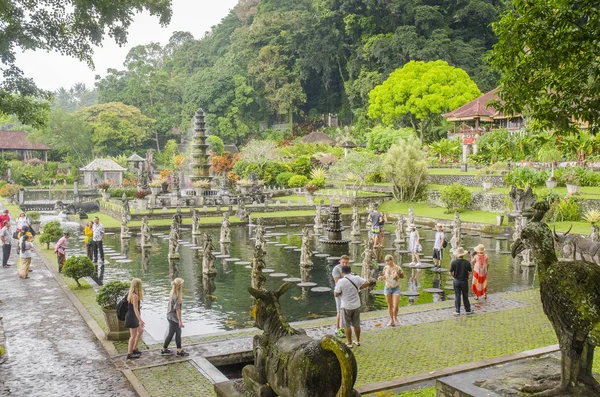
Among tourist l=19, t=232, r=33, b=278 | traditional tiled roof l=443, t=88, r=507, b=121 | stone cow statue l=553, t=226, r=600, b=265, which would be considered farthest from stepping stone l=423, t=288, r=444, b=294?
traditional tiled roof l=443, t=88, r=507, b=121

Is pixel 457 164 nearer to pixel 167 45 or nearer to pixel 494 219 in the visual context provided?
pixel 494 219

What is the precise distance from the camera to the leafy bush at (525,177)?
3219 cm

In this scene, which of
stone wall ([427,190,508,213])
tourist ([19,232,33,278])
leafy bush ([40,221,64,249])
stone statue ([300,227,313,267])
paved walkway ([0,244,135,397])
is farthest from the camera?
stone wall ([427,190,508,213])

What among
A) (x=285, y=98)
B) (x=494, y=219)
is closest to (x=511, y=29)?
(x=494, y=219)

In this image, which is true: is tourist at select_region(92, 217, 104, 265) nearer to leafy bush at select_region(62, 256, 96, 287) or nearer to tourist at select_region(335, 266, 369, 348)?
leafy bush at select_region(62, 256, 96, 287)

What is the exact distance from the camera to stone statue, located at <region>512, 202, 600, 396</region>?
554cm

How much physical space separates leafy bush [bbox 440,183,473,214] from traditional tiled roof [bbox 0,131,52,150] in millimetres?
51920

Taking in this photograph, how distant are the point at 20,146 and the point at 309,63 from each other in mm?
36651

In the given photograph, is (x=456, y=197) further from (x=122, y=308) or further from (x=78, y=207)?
(x=122, y=308)

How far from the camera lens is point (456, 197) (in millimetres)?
32781

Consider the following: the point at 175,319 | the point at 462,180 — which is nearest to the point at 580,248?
the point at 175,319

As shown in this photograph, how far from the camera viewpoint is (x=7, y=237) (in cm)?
1762

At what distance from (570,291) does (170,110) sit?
7996cm

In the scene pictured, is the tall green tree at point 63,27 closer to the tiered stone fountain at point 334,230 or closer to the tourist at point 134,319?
the tourist at point 134,319
